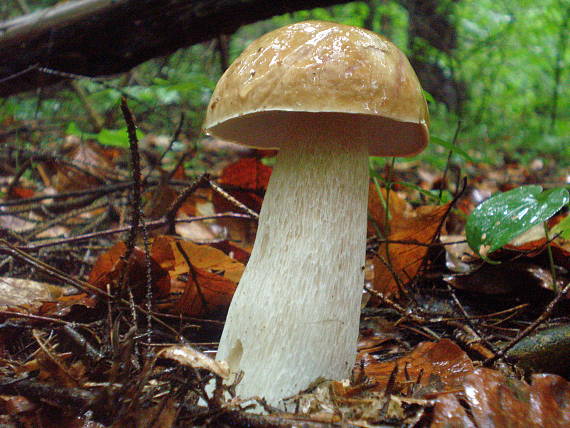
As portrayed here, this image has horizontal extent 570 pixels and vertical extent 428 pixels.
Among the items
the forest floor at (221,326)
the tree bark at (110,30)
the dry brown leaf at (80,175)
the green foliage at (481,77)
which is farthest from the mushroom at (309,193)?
the green foliage at (481,77)

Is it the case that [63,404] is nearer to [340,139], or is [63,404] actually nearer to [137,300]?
[137,300]

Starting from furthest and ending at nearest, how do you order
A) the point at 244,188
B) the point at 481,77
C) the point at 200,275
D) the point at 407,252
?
the point at 481,77, the point at 244,188, the point at 407,252, the point at 200,275

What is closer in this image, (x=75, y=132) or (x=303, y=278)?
(x=303, y=278)

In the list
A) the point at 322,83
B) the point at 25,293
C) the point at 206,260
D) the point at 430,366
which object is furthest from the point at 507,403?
the point at 25,293

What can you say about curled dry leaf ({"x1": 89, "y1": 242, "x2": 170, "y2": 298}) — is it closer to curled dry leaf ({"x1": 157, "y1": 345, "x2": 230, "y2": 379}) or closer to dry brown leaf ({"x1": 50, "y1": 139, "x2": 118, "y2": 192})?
curled dry leaf ({"x1": 157, "y1": 345, "x2": 230, "y2": 379})

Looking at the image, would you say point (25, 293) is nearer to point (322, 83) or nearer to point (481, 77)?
point (322, 83)

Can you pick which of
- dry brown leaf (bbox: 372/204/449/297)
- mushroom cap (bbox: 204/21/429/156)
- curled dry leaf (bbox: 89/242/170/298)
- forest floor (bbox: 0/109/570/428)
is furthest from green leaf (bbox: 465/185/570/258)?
curled dry leaf (bbox: 89/242/170/298)

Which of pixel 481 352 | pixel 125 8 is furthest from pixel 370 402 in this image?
pixel 125 8
